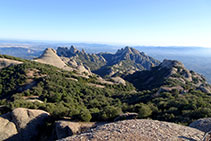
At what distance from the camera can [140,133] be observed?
33.3 feet

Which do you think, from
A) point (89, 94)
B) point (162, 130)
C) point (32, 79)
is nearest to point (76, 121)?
point (162, 130)

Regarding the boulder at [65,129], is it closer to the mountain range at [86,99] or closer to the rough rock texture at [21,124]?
the mountain range at [86,99]

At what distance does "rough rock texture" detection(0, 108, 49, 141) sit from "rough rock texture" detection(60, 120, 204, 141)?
32.4 feet

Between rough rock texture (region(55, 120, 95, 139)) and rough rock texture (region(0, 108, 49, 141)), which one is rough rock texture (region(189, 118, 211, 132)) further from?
rough rock texture (region(0, 108, 49, 141))

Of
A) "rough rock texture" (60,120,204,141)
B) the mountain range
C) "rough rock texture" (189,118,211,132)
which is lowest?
the mountain range

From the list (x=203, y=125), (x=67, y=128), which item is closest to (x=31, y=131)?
(x=67, y=128)

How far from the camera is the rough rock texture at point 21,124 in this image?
56.3ft

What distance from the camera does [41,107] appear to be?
Result: 23984 millimetres

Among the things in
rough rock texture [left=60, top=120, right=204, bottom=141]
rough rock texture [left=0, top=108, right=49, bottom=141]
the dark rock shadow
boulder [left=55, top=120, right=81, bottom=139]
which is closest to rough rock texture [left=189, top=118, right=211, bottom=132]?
rough rock texture [left=60, top=120, right=204, bottom=141]

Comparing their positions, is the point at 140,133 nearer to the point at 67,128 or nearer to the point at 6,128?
the point at 67,128

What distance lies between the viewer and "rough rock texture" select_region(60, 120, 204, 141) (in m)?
9.66

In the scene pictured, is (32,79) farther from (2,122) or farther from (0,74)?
(2,122)

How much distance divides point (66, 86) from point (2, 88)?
19872 mm

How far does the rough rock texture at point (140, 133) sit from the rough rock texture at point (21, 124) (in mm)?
9888
